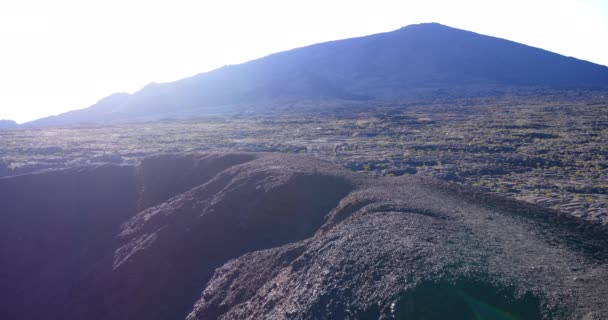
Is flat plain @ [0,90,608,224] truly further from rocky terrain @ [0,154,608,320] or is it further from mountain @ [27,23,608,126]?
mountain @ [27,23,608,126]

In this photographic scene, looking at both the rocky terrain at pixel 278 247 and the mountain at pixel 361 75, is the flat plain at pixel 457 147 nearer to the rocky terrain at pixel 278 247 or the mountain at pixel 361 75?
the rocky terrain at pixel 278 247

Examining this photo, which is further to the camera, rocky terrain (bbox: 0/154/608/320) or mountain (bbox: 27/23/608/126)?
mountain (bbox: 27/23/608/126)

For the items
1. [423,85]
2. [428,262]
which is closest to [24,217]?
[428,262]

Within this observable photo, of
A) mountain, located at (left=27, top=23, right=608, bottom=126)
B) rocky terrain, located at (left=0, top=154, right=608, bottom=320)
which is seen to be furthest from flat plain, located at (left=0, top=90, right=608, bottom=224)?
mountain, located at (left=27, top=23, right=608, bottom=126)

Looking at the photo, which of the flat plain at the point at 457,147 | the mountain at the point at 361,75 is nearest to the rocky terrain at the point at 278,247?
the flat plain at the point at 457,147

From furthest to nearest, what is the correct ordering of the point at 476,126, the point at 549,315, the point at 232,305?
the point at 476,126, the point at 232,305, the point at 549,315

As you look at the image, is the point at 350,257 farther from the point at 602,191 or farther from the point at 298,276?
the point at 602,191
